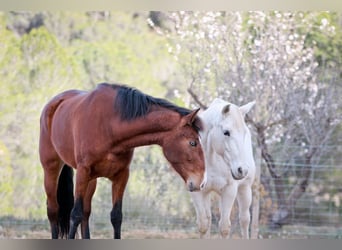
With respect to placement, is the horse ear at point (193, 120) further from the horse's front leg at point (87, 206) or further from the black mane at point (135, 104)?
the horse's front leg at point (87, 206)

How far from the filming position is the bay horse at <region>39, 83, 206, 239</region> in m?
3.85

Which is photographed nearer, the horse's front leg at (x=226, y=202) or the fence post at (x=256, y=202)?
the horse's front leg at (x=226, y=202)

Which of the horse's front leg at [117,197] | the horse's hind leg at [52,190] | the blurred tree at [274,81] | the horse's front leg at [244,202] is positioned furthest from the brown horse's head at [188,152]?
the blurred tree at [274,81]

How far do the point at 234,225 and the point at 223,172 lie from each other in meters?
2.75

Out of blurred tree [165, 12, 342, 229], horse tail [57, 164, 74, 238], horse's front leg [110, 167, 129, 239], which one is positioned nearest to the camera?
horse's front leg [110, 167, 129, 239]

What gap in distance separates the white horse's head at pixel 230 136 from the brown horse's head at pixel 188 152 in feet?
1.89

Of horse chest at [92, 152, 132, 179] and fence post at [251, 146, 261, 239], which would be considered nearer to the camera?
horse chest at [92, 152, 132, 179]

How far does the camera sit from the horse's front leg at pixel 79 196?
4.13 m

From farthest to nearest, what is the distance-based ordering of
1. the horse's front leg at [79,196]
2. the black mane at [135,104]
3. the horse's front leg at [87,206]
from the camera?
the horse's front leg at [87,206] → the horse's front leg at [79,196] → the black mane at [135,104]

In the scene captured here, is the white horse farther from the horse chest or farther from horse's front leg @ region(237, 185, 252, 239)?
the horse chest

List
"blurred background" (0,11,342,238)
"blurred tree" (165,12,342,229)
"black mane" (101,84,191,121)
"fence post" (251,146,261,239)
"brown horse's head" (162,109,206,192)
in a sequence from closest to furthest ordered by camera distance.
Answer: "brown horse's head" (162,109,206,192)
"black mane" (101,84,191,121)
"fence post" (251,146,261,239)
"blurred background" (0,11,342,238)
"blurred tree" (165,12,342,229)

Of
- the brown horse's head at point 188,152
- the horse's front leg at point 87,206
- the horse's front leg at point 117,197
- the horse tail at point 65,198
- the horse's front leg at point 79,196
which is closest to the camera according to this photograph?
the brown horse's head at point 188,152

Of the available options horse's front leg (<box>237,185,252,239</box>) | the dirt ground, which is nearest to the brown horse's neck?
horse's front leg (<box>237,185,252,239</box>)
